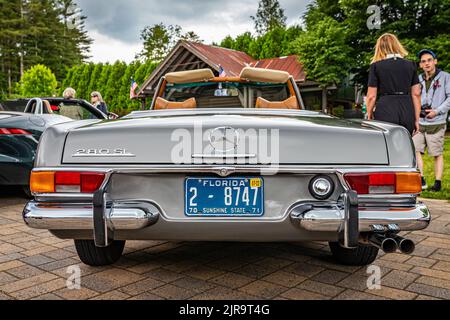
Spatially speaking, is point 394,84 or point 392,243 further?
point 394,84

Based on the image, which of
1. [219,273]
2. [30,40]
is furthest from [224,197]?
[30,40]

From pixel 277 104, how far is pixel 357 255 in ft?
5.14

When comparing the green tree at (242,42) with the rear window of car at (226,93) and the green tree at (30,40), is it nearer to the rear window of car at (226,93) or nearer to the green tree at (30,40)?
the rear window of car at (226,93)

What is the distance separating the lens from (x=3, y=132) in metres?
5.30

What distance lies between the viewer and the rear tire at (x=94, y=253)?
2875 millimetres

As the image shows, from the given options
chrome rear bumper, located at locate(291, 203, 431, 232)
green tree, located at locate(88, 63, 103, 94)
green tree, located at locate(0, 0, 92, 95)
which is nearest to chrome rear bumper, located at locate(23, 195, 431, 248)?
chrome rear bumper, located at locate(291, 203, 431, 232)

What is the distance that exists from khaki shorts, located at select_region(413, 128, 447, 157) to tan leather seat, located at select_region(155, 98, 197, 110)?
146 inches

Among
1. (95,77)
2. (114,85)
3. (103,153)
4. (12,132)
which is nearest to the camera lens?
(103,153)

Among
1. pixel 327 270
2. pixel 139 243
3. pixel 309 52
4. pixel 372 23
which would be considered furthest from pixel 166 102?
pixel 372 23

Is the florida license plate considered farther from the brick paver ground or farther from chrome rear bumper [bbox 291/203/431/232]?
the brick paver ground

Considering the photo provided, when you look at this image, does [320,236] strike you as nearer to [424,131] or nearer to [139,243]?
[139,243]

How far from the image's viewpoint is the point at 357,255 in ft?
9.57

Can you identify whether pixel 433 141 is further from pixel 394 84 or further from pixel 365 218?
pixel 365 218

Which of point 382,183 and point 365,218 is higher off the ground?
point 382,183
